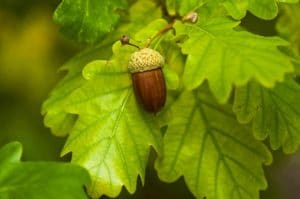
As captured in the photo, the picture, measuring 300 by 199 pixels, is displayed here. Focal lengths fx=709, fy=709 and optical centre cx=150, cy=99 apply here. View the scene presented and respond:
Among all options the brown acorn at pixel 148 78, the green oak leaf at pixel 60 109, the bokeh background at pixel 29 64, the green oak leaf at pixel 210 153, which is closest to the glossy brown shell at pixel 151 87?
the brown acorn at pixel 148 78

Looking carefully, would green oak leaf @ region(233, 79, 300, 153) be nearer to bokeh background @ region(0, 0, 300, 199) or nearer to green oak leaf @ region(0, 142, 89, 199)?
green oak leaf @ region(0, 142, 89, 199)

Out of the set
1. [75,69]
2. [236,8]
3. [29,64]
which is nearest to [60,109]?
[75,69]

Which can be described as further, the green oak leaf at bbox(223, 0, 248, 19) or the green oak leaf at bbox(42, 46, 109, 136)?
the green oak leaf at bbox(42, 46, 109, 136)

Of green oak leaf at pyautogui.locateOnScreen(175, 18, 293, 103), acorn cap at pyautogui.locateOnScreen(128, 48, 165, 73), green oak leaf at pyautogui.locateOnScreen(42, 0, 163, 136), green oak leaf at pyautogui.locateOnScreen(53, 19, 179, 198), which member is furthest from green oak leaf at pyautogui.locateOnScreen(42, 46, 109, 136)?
green oak leaf at pyautogui.locateOnScreen(175, 18, 293, 103)

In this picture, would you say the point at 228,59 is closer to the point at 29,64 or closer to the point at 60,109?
the point at 60,109

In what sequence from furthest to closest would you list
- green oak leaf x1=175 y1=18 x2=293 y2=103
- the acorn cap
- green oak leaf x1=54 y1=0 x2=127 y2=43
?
1. green oak leaf x1=54 y1=0 x2=127 y2=43
2. the acorn cap
3. green oak leaf x1=175 y1=18 x2=293 y2=103

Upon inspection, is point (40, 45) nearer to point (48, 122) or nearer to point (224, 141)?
point (48, 122)

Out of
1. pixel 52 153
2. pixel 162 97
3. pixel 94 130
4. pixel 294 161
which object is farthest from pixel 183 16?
pixel 294 161

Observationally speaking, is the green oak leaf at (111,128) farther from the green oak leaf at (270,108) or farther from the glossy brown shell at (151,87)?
the green oak leaf at (270,108)

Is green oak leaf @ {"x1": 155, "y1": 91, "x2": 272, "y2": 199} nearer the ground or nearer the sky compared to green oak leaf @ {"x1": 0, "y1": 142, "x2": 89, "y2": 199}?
nearer the ground
